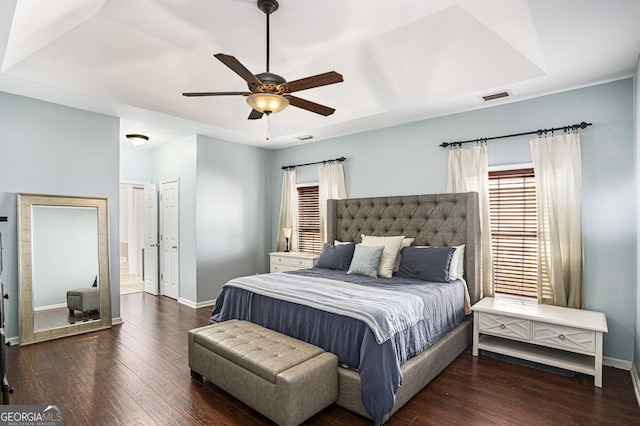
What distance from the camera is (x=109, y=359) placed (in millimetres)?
3297

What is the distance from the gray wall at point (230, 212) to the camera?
5359mm

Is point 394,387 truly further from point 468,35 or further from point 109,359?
point 468,35

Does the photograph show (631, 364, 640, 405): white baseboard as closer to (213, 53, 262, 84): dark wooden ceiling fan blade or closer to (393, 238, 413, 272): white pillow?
(393, 238, 413, 272): white pillow

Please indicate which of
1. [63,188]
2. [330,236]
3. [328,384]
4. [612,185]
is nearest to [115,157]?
[63,188]

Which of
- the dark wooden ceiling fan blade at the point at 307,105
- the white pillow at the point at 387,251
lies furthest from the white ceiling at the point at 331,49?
the white pillow at the point at 387,251

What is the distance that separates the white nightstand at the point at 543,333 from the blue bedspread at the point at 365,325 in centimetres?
31

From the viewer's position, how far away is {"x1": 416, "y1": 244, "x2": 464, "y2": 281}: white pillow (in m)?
3.55

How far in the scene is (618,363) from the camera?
3098mm

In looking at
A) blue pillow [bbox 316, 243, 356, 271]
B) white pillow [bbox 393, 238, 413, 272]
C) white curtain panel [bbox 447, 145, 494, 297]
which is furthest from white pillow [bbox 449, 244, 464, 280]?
blue pillow [bbox 316, 243, 356, 271]

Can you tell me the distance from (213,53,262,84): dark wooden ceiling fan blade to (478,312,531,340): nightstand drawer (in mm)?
2960

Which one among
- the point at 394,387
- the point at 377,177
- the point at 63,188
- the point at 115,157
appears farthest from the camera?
the point at 377,177

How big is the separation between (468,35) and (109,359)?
14.8 ft

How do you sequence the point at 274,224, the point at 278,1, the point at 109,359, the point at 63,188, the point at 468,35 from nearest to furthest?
the point at 278,1 < the point at 468,35 < the point at 109,359 < the point at 63,188 < the point at 274,224

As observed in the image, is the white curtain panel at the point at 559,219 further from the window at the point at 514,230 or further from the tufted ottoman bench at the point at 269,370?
the tufted ottoman bench at the point at 269,370
